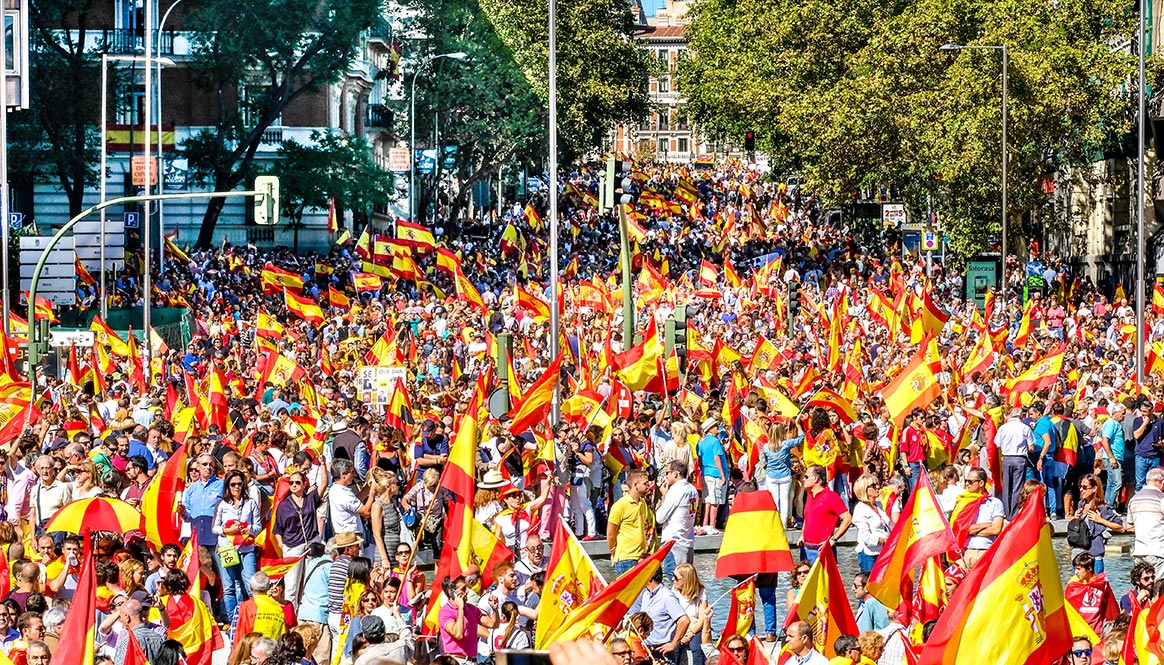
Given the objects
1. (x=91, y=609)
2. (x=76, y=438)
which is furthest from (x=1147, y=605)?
(x=76, y=438)

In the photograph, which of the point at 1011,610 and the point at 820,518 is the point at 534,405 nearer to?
the point at 820,518

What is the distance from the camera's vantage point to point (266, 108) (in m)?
62.3

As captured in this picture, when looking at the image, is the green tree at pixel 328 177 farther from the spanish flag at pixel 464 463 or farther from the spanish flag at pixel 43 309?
the spanish flag at pixel 464 463

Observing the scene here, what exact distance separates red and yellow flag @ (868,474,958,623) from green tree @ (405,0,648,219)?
56.2 meters

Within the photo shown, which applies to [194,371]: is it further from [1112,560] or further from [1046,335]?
[1112,560]

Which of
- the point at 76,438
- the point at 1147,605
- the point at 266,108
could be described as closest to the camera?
the point at 1147,605

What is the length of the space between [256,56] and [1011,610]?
53.4 metres

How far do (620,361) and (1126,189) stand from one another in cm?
3203

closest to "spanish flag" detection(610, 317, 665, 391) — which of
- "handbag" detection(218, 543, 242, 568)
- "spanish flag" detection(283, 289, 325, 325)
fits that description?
"handbag" detection(218, 543, 242, 568)

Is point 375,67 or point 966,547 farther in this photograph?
point 375,67

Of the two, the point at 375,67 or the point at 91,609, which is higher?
the point at 375,67

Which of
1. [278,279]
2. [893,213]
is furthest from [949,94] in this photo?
[278,279]

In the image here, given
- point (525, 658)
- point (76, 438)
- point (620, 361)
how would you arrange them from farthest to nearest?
point (620, 361), point (76, 438), point (525, 658)

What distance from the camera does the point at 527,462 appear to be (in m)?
18.8
